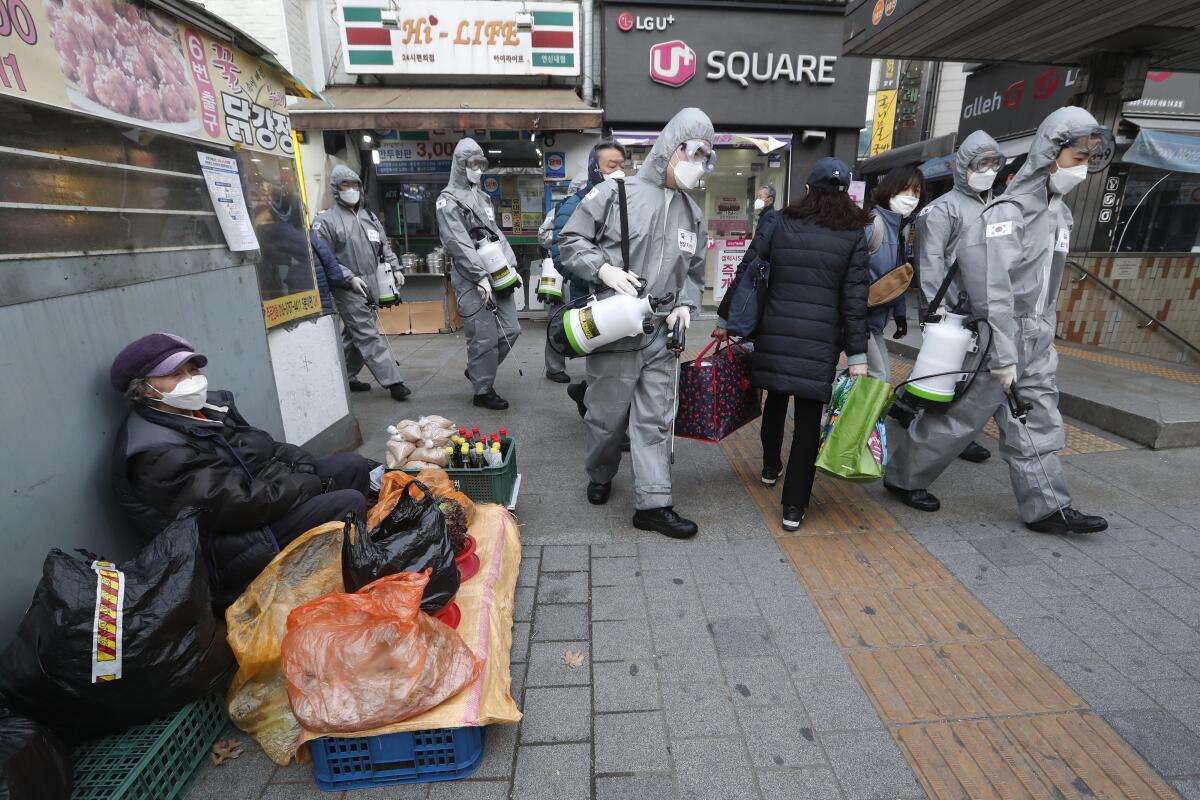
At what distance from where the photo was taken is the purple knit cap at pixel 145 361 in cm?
201

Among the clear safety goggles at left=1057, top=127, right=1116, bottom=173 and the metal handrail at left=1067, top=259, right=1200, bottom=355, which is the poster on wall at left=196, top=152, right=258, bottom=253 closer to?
the clear safety goggles at left=1057, top=127, right=1116, bottom=173

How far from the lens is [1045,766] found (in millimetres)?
1800

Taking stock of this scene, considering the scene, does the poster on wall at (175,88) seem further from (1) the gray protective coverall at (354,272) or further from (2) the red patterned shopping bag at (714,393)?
(2) the red patterned shopping bag at (714,393)

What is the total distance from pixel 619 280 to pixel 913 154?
515 inches

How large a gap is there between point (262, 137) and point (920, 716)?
166 inches

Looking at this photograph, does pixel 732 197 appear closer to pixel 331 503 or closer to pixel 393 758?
pixel 331 503

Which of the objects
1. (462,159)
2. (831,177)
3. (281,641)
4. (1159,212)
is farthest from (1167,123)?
(281,641)

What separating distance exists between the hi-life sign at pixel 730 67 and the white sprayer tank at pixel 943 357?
7.54 metres

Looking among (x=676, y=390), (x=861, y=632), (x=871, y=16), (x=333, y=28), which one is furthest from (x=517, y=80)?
(x=861, y=632)

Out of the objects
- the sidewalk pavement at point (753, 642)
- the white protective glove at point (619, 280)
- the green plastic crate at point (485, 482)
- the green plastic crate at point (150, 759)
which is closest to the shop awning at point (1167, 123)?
the sidewalk pavement at point (753, 642)

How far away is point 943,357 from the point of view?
3.01 metres

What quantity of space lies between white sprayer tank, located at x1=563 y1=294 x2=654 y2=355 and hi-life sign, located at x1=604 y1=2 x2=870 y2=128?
762 centimetres

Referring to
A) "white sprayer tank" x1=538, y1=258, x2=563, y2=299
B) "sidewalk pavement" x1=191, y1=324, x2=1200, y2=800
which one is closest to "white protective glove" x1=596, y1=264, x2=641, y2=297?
"sidewalk pavement" x1=191, y1=324, x2=1200, y2=800

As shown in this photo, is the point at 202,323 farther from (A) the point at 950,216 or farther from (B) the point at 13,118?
(A) the point at 950,216
